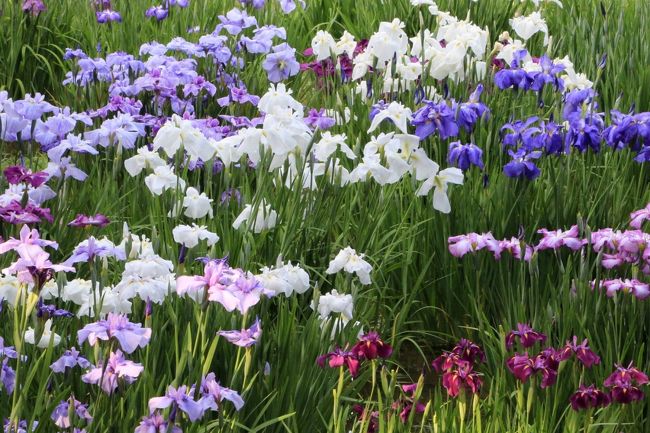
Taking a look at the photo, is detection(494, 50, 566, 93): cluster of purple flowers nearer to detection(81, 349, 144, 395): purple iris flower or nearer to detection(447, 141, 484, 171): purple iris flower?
detection(447, 141, 484, 171): purple iris flower

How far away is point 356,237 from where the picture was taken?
10.2 ft

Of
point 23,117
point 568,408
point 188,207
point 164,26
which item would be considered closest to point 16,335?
point 188,207

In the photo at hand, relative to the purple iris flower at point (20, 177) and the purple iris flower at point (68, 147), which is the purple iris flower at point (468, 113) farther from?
the purple iris flower at point (20, 177)

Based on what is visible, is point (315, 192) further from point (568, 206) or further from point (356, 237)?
point (568, 206)

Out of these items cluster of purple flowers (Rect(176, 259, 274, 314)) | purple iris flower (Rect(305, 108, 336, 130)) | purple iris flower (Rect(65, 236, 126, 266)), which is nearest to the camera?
cluster of purple flowers (Rect(176, 259, 274, 314))

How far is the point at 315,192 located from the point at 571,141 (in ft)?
2.82

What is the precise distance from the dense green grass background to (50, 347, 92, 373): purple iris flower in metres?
0.06

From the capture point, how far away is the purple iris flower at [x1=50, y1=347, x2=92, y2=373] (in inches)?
79.4

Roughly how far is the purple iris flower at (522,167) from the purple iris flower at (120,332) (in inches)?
60.8

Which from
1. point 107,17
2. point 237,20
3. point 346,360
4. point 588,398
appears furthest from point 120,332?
point 107,17

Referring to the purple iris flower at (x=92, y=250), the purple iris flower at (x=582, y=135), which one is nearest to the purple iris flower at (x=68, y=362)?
the purple iris flower at (x=92, y=250)

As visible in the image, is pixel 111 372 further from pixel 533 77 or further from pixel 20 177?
pixel 533 77

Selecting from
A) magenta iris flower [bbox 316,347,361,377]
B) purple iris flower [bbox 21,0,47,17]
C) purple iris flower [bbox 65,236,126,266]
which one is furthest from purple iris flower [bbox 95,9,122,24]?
magenta iris flower [bbox 316,347,361,377]

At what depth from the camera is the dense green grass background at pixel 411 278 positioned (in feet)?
7.35
